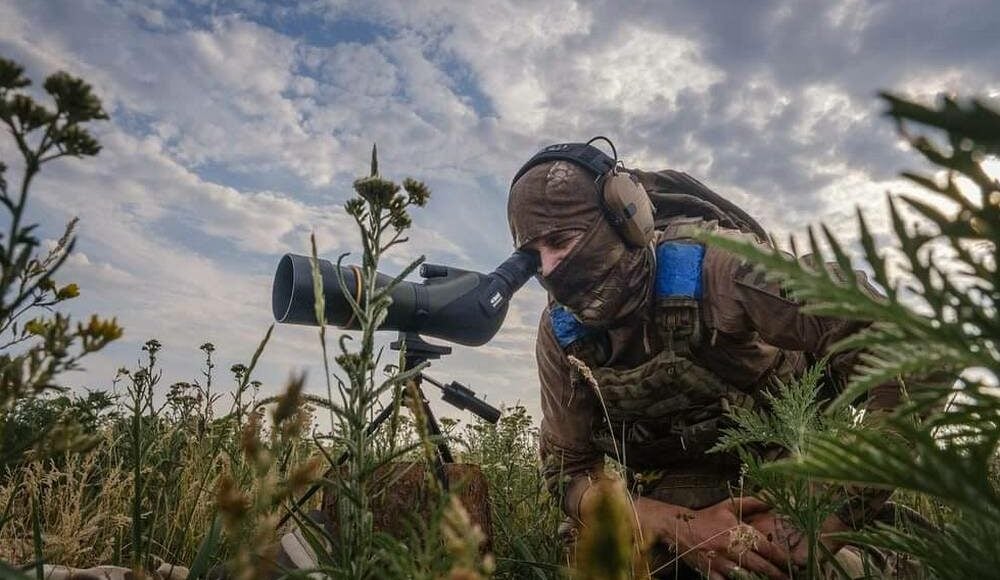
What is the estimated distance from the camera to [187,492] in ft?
9.23

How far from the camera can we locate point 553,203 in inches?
146

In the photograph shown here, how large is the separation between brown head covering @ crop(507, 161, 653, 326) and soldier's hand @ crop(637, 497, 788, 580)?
3.03ft

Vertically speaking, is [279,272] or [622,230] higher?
[622,230]

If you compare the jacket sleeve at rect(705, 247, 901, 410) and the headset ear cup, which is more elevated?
the headset ear cup

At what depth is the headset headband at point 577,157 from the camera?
3.85m

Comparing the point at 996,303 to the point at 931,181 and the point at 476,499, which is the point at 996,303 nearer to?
the point at 931,181

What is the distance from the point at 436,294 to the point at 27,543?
5.30ft

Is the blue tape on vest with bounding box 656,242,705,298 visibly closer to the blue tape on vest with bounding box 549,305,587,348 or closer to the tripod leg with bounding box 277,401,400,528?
the blue tape on vest with bounding box 549,305,587,348

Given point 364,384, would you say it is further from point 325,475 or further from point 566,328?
point 566,328

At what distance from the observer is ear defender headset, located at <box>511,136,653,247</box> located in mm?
3600

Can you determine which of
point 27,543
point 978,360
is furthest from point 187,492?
point 978,360

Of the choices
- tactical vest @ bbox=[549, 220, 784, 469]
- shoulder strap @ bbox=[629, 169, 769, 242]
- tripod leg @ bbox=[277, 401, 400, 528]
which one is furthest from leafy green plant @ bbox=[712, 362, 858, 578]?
shoulder strap @ bbox=[629, 169, 769, 242]

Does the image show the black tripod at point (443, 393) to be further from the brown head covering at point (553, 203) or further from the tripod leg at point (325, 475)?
the brown head covering at point (553, 203)

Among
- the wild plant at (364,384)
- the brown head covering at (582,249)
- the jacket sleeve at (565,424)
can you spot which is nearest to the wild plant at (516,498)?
the jacket sleeve at (565,424)
